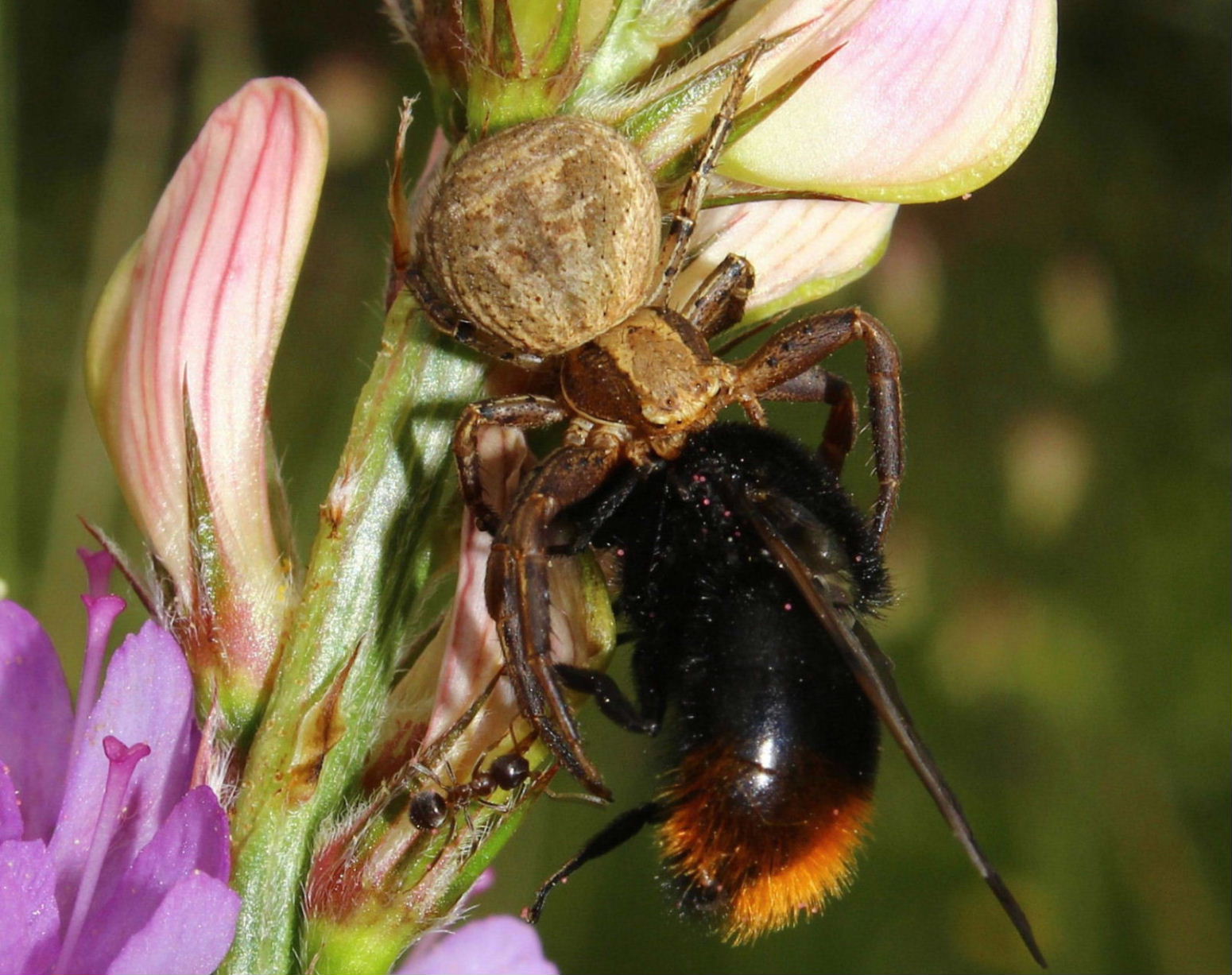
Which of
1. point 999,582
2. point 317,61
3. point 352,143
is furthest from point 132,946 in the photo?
point 317,61

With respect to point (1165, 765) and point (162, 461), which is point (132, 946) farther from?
point (1165, 765)

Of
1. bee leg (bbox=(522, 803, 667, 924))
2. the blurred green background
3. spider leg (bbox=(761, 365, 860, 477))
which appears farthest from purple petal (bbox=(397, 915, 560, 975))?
the blurred green background

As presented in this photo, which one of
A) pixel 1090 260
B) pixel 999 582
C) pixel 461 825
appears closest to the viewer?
pixel 461 825

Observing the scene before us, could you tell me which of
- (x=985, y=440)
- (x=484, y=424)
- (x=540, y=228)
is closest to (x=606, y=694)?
(x=484, y=424)

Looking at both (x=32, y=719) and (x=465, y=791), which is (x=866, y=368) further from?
(x=32, y=719)

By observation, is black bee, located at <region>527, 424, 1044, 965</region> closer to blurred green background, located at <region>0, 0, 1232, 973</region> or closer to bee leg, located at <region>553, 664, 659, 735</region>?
bee leg, located at <region>553, 664, 659, 735</region>

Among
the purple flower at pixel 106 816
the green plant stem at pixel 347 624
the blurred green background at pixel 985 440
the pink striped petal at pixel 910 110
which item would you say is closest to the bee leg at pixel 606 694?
the green plant stem at pixel 347 624

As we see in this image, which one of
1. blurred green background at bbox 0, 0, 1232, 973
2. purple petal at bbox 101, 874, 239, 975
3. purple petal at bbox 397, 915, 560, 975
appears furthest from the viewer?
blurred green background at bbox 0, 0, 1232, 973
